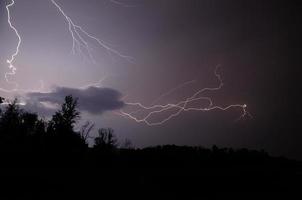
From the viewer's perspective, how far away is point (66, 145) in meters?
21.8

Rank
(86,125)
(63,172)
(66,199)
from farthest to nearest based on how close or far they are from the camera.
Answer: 1. (86,125)
2. (63,172)
3. (66,199)

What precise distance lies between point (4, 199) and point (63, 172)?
21.2 feet

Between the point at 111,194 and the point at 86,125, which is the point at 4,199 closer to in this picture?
the point at 111,194

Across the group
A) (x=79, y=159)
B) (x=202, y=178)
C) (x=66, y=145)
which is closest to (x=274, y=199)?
(x=202, y=178)

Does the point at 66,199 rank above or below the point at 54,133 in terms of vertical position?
below

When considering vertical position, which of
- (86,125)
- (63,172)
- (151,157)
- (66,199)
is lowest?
(66,199)

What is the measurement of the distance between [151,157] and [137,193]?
14886mm

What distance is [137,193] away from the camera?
508 inches

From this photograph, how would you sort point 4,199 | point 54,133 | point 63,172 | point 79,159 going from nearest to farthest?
point 4,199 → point 63,172 → point 79,159 → point 54,133

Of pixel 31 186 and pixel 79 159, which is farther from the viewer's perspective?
pixel 79 159

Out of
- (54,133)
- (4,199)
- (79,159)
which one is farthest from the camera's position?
(54,133)

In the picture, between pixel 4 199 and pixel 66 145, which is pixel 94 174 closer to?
pixel 66 145

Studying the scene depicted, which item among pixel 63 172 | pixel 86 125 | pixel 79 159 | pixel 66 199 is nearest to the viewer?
pixel 66 199

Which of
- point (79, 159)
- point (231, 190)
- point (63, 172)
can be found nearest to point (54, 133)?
point (79, 159)
